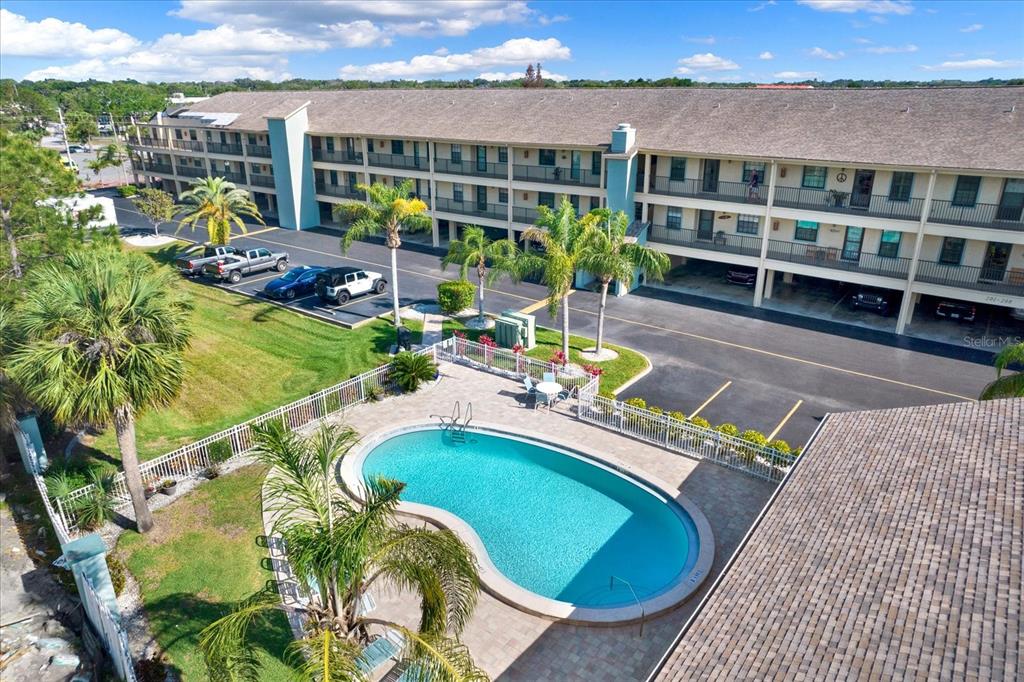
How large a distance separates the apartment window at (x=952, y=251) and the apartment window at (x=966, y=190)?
172 centimetres

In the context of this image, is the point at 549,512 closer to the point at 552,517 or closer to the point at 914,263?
the point at 552,517

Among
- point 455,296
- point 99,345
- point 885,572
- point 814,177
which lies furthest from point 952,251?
point 99,345

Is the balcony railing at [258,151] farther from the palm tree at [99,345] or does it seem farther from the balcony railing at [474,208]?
the palm tree at [99,345]

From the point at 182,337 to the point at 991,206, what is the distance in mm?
32389

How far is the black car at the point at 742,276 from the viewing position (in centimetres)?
3741

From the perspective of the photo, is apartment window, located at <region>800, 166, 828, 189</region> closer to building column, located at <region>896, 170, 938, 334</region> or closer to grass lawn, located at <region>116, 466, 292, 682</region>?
building column, located at <region>896, 170, 938, 334</region>

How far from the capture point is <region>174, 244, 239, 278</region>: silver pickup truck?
38312 mm

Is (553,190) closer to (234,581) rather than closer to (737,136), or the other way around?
(737,136)

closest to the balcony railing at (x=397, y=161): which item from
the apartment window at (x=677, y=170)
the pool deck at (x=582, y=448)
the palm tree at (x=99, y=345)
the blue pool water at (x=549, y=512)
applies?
the apartment window at (x=677, y=170)

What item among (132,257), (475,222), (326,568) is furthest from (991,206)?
(132,257)

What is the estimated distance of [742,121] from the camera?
36.1 metres

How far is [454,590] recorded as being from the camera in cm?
1001

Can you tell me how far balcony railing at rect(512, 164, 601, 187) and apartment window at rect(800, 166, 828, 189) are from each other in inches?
441

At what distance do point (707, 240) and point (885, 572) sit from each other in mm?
29925
